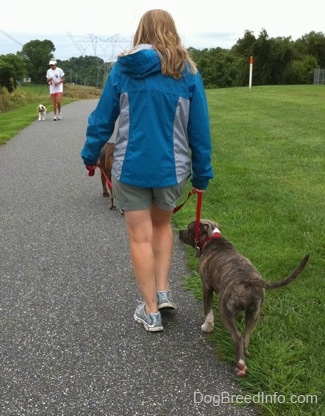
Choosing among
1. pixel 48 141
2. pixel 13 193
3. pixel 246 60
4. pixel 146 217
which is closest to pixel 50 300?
pixel 146 217

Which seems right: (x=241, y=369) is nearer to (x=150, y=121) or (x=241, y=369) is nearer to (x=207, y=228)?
(x=207, y=228)

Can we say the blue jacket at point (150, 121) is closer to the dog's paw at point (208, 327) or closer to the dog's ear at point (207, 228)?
the dog's ear at point (207, 228)

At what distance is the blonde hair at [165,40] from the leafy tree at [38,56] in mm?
80724

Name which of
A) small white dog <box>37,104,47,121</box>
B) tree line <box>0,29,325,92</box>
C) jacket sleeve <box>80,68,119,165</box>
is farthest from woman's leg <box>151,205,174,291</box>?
tree line <box>0,29,325,92</box>

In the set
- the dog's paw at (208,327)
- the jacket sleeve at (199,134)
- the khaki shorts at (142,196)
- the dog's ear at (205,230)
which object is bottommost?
the dog's paw at (208,327)

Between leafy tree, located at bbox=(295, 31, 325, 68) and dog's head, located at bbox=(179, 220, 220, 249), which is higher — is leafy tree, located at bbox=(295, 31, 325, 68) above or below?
above

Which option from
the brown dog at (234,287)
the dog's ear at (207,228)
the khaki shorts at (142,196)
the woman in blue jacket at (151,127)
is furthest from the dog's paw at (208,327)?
the khaki shorts at (142,196)

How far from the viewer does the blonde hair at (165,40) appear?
3213 millimetres

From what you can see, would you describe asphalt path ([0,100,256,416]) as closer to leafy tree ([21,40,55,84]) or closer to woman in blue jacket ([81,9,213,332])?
woman in blue jacket ([81,9,213,332])

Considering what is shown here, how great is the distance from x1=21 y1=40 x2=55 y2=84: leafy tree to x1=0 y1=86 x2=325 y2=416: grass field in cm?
7375

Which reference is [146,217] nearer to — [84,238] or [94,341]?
[94,341]

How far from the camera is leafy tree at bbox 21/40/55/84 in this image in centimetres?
8081

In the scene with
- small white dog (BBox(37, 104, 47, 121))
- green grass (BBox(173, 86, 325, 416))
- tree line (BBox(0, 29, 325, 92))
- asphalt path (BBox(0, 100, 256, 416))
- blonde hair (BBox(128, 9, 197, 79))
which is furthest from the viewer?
tree line (BBox(0, 29, 325, 92))

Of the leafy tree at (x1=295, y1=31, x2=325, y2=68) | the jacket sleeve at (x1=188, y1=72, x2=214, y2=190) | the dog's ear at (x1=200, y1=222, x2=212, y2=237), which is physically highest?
the leafy tree at (x1=295, y1=31, x2=325, y2=68)
